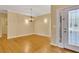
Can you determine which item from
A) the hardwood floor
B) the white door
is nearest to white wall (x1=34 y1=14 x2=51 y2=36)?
the hardwood floor

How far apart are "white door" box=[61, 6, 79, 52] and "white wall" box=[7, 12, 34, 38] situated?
76cm

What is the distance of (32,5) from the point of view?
198cm

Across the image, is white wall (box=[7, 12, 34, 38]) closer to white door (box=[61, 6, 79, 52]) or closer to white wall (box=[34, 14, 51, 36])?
white wall (box=[34, 14, 51, 36])

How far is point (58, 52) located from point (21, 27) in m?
1.10

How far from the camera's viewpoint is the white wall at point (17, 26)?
2.39 meters

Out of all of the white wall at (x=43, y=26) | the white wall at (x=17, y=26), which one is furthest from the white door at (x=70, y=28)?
the white wall at (x=17, y=26)

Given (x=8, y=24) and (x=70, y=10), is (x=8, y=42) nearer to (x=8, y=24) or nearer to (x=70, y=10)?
(x=8, y=24)

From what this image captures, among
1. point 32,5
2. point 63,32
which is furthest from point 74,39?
point 32,5

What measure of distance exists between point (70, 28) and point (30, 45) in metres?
1.03

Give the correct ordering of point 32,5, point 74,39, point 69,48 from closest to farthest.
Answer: point 32,5 → point 74,39 → point 69,48

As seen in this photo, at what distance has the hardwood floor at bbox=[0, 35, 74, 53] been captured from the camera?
2236mm

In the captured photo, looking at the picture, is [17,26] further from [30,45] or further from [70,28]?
[70,28]

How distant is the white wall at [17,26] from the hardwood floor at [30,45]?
14 cm

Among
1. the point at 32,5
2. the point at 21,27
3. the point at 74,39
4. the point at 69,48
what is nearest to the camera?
the point at 32,5
